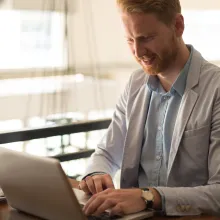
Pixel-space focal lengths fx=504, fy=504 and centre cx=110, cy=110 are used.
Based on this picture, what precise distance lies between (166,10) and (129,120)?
1.44ft

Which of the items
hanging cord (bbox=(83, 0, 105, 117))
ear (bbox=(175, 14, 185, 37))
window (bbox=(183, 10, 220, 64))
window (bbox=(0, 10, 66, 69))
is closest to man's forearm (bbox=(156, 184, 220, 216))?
ear (bbox=(175, 14, 185, 37))

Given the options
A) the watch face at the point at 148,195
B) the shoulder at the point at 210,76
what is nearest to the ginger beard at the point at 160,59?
the shoulder at the point at 210,76

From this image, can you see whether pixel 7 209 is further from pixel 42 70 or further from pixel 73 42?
pixel 73 42

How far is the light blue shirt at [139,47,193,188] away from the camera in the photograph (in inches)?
70.9

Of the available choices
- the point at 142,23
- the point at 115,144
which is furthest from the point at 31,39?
the point at 142,23

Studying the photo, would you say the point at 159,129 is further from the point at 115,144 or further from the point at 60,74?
the point at 60,74

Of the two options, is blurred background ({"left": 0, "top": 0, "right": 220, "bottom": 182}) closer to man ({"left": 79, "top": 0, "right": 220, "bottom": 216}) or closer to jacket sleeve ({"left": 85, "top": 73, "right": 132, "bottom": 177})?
jacket sleeve ({"left": 85, "top": 73, "right": 132, "bottom": 177})

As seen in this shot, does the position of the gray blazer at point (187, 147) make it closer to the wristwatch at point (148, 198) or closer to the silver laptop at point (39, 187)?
the wristwatch at point (148, 198)

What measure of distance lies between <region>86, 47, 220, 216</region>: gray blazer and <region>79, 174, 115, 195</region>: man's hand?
0.40ft

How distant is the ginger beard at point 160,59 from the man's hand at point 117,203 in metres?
0.52

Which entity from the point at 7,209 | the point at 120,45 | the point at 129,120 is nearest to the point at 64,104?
the point at 120,45

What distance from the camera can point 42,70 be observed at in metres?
2.58

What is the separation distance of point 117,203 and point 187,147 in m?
0.41

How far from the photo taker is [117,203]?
4.68ft
